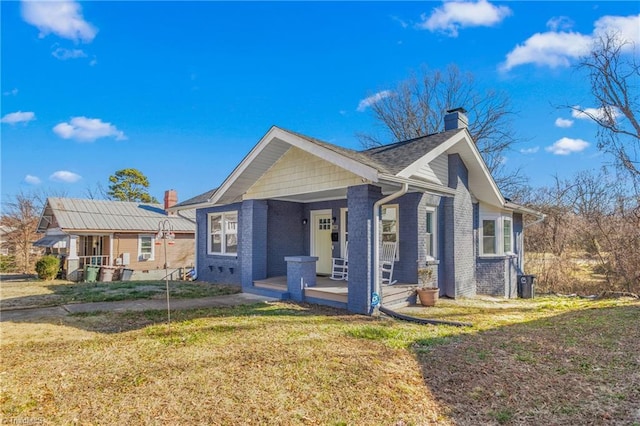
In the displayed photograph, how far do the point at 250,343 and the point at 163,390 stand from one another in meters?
1.74

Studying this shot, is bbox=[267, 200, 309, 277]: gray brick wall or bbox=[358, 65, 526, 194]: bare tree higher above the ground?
bbox=[358, 65, 526, 194]: bare tree

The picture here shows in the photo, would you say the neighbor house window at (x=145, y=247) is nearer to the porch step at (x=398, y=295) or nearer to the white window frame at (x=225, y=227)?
the white window frame at (x=225, y=227)

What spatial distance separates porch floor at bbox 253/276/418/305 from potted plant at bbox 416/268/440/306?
0.61 feet

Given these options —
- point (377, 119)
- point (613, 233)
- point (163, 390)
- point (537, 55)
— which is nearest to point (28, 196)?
point (377, 119)

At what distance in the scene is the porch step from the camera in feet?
26.2

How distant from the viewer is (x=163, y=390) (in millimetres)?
3703

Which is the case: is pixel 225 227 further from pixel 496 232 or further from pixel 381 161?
pixel 496 232

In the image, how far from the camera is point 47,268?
15.7 m

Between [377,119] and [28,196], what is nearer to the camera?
[28,196]

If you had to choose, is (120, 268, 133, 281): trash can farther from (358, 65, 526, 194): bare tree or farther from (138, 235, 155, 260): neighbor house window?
(358, 65, 526, 194): bare tree

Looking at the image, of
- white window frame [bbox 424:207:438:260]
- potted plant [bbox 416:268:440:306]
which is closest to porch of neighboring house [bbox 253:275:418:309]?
potted plant [bbox 416:268:440:306]

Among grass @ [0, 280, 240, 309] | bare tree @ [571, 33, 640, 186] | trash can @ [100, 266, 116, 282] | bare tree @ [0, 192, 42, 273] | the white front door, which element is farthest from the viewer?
bare tree @ [0, 192, 42, 273]

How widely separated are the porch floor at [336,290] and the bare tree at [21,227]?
60.8ft

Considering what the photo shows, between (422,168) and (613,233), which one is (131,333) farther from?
(613,233)
